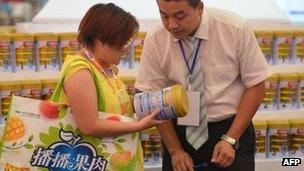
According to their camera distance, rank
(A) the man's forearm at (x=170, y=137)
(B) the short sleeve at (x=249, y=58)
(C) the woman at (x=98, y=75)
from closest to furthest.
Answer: (C) the woman at (x=98, y=75) < (B) the short sleeve at (x=249, y=58) < (A) the man's forearm at (x=170, y=137)

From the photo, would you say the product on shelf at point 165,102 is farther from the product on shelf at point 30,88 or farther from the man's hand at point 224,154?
the product on shelf at point 30,88

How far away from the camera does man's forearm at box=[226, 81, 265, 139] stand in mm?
1791

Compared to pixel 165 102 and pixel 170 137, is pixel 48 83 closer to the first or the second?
pixel 170 137

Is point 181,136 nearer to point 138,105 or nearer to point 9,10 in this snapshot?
point 138,105

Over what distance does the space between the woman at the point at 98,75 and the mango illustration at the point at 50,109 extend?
1.3 inches

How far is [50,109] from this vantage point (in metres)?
1.53

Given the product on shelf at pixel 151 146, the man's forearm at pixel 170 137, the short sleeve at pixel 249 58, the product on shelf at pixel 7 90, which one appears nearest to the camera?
the short sleeve at pixel 249 58

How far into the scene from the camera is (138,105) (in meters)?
1.59

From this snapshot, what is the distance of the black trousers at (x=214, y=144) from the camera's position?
1.87 metres

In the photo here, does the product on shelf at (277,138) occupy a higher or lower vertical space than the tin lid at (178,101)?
lower

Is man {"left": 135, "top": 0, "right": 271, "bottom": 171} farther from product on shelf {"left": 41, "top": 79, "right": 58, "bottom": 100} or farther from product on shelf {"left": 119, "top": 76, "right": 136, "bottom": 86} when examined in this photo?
product on shelf {"left": 41, "top": 79, "right": 58, "bottom": 100}

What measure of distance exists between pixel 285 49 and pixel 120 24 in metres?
1.47

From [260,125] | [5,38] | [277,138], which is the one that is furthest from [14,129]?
[277,138]

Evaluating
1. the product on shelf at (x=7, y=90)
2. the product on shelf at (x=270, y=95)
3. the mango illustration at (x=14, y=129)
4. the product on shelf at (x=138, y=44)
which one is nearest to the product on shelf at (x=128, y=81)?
the product on shelf at (x=138, y=44)
